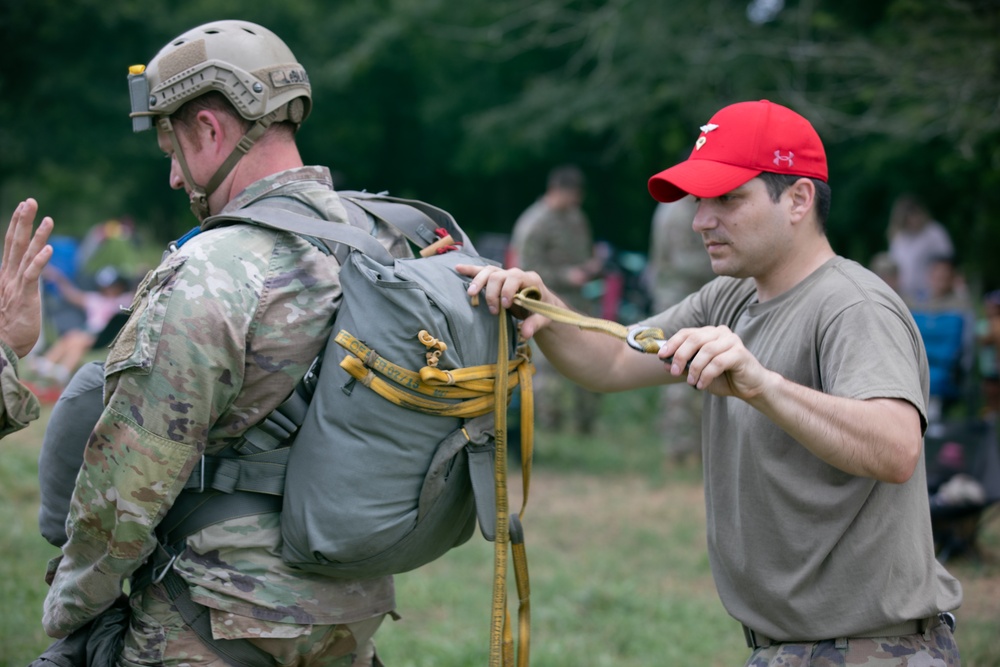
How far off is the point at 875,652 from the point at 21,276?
2396 millimetres

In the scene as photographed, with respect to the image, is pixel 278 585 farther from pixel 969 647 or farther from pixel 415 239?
pixel 969 647

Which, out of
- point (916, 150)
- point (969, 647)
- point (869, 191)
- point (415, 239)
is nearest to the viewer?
point (415, 239)

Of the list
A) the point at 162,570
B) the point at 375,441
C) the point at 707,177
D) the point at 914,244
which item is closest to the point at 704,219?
the point at 707,177

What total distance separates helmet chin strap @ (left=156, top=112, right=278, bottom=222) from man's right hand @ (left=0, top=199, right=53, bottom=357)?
0.37 m

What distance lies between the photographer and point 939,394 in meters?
8.72

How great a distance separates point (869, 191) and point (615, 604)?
13467 millimetres

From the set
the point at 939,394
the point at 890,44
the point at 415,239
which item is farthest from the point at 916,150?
the point at 415,239

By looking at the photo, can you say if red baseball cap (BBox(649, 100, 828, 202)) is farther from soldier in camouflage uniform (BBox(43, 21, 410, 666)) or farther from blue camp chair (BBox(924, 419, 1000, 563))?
blue camp chair (BBox(924, 419, 1000, 563))

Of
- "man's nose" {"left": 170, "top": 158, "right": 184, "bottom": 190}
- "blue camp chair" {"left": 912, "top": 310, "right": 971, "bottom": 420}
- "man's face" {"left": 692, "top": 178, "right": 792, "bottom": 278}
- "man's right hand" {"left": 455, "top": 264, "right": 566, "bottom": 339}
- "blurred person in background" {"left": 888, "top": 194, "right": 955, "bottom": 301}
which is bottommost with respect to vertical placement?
"blue camp chair" {"left": 912, "top": 310, "right": 971, "bottom": 420}

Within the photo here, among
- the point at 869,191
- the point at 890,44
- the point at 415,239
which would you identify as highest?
the point at 890,44

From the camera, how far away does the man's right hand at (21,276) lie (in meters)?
2.74

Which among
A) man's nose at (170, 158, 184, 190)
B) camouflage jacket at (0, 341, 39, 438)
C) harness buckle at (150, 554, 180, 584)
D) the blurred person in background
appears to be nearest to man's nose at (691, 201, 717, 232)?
man's nose at (170, 158, 184, 190)

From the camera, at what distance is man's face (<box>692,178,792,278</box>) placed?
106 inches

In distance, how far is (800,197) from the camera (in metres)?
2.73
